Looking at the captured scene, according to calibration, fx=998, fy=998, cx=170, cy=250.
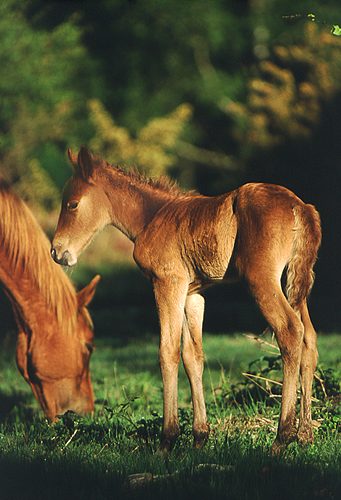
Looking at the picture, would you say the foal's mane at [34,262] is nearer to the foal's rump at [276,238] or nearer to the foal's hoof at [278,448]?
the foal's rump at [276,238]

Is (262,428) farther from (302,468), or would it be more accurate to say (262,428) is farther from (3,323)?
(3,323)

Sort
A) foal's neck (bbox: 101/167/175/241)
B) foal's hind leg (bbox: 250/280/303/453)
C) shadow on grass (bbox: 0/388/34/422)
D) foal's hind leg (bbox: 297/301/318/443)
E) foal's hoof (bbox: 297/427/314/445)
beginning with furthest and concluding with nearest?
shadow on grass (bbox: 0/388/34/422) < foal's neck (bbox: 101/167/175/241) < foal's hoof (bbox: 297/427/314/445) < foal's hind leg (bbox: 297/301/318/443) < foal's hind leg (bbox: 250/280/303/453)

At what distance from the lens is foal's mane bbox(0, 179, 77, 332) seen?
7766mm

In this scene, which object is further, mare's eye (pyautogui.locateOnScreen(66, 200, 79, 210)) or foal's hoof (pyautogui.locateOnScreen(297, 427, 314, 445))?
mare's eye (pyautogui.locateOnScreen(66, 200, 79, 210))

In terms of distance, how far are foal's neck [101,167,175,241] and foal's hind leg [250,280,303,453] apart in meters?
1.14

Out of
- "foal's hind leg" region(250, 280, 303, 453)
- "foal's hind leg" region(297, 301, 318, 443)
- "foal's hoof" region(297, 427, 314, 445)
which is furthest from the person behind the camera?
"foal's hoof" region(297, 427, 314, 445)

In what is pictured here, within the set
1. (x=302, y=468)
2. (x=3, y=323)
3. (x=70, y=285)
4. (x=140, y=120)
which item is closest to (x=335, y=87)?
(x=3, y=323)

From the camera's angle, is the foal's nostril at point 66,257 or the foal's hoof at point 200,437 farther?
the foal's nostril at point 66,257

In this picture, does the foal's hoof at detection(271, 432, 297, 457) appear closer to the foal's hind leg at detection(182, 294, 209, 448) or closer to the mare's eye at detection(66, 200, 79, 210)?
the foal's hind leg at detection(182, 294, 209, 448)

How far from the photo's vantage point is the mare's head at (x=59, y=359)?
774 cm

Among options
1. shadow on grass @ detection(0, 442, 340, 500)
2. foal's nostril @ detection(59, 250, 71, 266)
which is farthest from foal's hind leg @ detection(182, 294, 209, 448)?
foal's nostril @ detection(59, 250, 71, 266)

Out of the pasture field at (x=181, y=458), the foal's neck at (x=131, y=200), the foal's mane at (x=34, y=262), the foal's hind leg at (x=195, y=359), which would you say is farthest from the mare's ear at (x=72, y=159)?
the pasture field at (x=181, y=458)

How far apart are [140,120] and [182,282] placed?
24431 mm

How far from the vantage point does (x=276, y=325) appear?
550 centimetres
